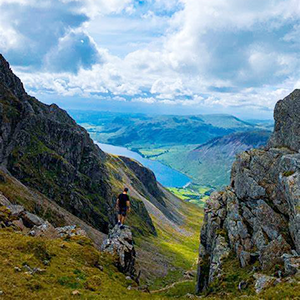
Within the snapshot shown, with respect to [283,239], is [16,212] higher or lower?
lower

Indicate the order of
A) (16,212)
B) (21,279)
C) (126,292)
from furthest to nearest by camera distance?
(16,212), (126,292), (21,279)

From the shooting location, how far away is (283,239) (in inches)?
1388

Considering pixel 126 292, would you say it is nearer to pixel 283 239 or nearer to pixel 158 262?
pixel 283 239

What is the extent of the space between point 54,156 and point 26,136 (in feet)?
48.5

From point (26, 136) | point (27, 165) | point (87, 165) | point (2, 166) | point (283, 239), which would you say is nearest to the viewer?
point (283, 239)

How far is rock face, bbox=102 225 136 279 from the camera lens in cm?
3756

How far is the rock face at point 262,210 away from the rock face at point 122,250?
13.1m

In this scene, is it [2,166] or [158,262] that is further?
[158,262]

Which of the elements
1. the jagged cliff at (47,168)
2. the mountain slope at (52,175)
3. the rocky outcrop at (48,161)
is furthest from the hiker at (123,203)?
the rocky outcrop at (48,161)

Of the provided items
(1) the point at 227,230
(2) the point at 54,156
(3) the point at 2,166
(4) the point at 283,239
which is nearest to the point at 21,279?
(4) the point at 283,239

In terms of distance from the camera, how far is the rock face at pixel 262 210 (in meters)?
34.8

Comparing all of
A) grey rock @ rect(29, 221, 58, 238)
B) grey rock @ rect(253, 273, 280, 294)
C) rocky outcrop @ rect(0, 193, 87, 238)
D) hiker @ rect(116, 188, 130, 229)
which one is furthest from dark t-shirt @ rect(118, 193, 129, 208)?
grey rock @ rect(253, 273, 280, 294)

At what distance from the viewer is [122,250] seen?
38625mm

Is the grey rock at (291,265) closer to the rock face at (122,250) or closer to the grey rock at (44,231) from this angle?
the rock face at (122,250)
